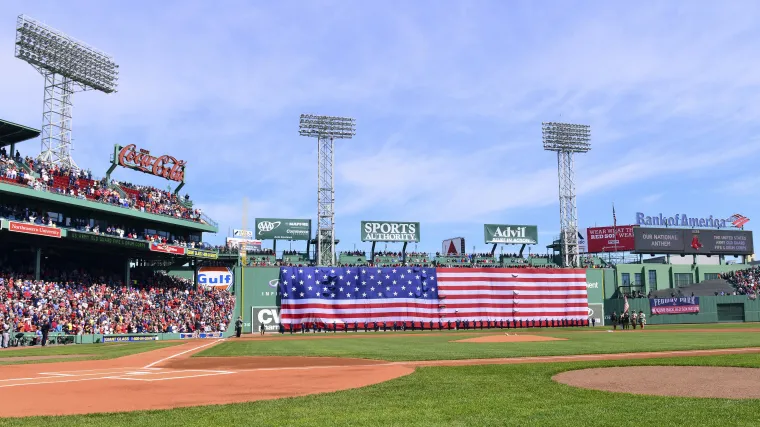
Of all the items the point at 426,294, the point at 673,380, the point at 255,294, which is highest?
the point at 255,294

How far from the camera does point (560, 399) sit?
10.3m

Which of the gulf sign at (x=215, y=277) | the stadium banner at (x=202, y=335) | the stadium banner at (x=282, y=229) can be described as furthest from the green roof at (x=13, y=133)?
the stadium banner at (x=282, y=229)

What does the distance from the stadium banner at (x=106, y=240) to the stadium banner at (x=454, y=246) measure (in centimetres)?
3725

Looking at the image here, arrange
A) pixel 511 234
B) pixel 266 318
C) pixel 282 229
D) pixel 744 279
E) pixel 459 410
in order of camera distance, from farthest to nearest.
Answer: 1. pixel 511 234
2. pixel 744 279
3. pixel 282 229
4. pixel 266 318
5. pixel 459 410

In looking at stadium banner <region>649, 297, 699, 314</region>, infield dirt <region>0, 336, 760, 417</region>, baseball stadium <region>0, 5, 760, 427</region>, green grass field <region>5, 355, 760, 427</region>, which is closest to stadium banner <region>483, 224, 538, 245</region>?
baseball stadium <region>0, 5, 760, 427</region>

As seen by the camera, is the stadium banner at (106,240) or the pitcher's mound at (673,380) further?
the stadium banner at (106,240)

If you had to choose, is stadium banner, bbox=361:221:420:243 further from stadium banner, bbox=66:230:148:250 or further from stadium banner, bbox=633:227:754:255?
stadium banner, bbox=633:227:754:255

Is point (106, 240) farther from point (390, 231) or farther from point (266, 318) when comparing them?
point (390, 231)

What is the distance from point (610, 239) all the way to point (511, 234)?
12792mm

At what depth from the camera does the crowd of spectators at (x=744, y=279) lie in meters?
64.4

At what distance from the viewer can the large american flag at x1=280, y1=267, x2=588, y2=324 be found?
51.9 meters

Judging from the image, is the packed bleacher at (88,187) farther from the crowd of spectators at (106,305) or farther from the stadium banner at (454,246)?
the stadium banner at (454,246)

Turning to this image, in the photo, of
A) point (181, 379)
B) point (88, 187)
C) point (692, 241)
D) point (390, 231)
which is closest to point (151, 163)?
point (88, 187)

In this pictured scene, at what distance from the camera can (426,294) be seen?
5434cm
